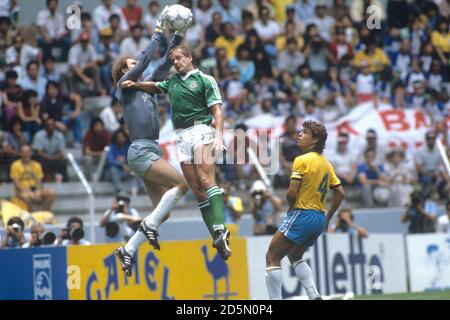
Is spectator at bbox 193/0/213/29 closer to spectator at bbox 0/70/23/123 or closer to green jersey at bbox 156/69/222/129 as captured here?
spectator at bbox 0/70/23/123

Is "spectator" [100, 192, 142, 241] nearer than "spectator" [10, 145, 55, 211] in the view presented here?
Yes

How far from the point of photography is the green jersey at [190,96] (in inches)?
571

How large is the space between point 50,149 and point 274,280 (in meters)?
7.15

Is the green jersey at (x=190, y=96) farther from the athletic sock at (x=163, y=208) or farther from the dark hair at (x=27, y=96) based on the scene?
the dark hair at (x=27, y=96)

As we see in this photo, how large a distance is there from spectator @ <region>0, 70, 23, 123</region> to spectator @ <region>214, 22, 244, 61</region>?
4.82m

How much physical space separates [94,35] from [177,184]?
998 cm

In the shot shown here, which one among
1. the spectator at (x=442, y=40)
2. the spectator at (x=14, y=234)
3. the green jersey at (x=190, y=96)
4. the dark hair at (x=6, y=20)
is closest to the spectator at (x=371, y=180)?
the spectator at (x=442, y=40)

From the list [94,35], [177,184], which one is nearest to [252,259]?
[177,184]

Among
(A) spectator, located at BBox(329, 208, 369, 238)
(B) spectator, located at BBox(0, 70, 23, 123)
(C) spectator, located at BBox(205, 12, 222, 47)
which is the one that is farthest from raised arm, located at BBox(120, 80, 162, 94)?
(C) spectator, located at BBox(205, 12, 222, 47)

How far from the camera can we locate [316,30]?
26.5 m

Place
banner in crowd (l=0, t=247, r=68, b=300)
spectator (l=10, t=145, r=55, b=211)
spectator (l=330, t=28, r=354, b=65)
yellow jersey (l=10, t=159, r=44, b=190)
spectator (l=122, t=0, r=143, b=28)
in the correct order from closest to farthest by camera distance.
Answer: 1. banner in crowd (l=0, t=247, r=68, b=300)
2. spectator (l=10, t=145, r=55, b=211)
3. yellow jersey (l=10, t=159, r=44, b=190)
4. spectator (l=122, t=0, r=143, b=28)
5. spectator (l=330, t=28, r=354, b=65)

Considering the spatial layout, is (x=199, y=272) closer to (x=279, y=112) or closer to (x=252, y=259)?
(x=252, y=259)

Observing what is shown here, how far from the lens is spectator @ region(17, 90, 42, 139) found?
21.4m

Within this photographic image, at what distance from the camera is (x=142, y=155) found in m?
14.9
